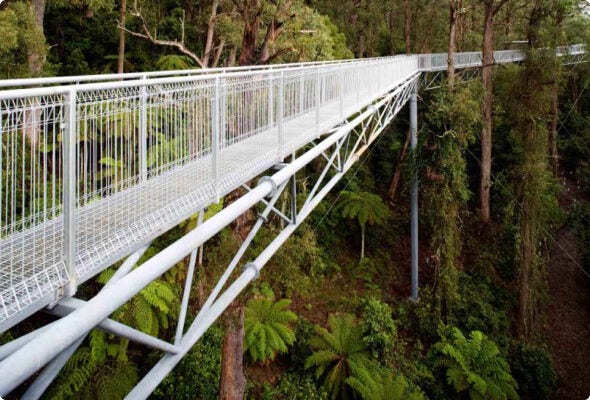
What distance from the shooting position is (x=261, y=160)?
4066 mm

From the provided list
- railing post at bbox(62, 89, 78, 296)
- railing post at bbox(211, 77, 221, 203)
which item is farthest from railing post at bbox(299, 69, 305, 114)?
railing post at bbox(62, 89, 78, 296)

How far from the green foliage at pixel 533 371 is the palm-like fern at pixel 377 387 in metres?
3.76

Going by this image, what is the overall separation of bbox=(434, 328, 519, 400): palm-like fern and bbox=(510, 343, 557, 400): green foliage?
770mm

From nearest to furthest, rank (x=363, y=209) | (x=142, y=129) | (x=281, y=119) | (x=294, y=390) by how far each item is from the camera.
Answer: (x=142, y=129)
(x=281, y=119)
(x=294, y=390)
(x=363, y=209)

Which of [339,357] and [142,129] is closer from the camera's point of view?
[142,129]

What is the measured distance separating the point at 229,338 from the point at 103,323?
13.5ft

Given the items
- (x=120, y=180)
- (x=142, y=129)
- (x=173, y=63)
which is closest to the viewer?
(x=142, y=129)

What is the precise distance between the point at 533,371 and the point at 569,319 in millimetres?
3847

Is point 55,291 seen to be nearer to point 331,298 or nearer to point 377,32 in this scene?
point 331,298

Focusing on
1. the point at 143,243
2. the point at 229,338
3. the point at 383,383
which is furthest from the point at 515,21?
the point at 143,243

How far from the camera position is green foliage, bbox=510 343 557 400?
9867 mm

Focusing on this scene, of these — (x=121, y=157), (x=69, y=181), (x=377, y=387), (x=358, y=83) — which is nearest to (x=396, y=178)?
(x=358, y=83)

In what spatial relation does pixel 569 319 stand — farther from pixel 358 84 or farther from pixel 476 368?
pixel 358 84

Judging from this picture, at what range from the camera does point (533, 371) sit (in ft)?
33.4
